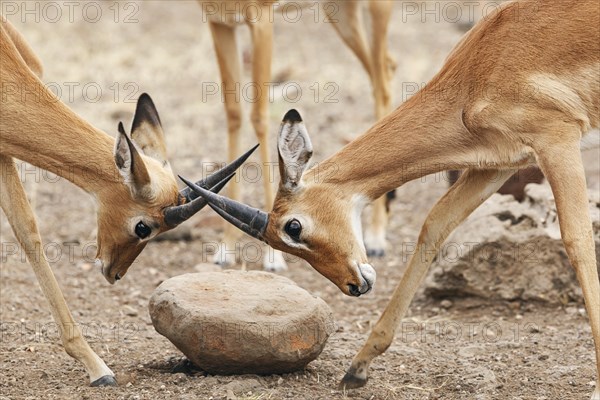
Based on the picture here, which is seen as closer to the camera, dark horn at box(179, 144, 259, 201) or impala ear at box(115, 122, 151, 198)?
impala ear at box(115, 122, 151, 198)

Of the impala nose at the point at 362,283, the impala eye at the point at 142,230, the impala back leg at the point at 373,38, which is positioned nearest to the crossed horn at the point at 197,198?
the impala eye at the point at 142,230

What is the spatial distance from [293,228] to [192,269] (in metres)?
3.62

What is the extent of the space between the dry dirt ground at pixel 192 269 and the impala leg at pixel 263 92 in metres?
0.27

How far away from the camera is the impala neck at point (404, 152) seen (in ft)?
20.3

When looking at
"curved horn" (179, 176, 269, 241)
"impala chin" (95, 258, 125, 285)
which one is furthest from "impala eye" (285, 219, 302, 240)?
"impala chin" (95, 258, 125, 285)

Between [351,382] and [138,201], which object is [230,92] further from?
[351,382]

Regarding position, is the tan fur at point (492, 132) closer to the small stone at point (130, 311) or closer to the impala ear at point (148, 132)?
the impala ear at point (148, 132)

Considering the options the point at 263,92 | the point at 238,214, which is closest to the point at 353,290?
the point at 238,214

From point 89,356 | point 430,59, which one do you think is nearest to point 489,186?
point 89,356

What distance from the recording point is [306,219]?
6012 mm

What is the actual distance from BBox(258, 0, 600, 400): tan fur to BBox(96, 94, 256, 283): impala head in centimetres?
55

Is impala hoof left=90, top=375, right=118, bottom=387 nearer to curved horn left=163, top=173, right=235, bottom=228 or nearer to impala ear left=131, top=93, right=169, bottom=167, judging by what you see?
curved horn left=163, top=173, right=235, bottom=228

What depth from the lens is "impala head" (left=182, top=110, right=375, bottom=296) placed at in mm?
5914

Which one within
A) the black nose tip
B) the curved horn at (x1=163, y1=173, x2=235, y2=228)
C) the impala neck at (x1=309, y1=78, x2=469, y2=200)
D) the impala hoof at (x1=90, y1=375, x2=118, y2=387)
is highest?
the impala neck at (x1=309, y1=78, x2=469, y2=200)
